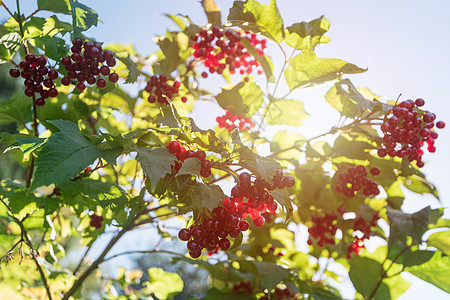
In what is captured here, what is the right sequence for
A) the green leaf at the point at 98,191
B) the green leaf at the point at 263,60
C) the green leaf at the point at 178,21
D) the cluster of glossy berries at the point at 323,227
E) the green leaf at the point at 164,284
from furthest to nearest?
1. the green leaf at the point at 164,284
2. the green leaf at the point at 178,21
3. the cluster of glossy berries at the point at 323,227
4. the green leaf at the point at 263,60
5. the green leaf at the point at 98,191

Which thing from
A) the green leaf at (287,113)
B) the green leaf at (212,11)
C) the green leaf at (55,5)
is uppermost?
the green leaf at (212,11)

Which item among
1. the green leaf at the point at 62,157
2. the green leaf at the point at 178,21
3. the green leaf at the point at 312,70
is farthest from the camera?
the green leaf at the point at 178,21

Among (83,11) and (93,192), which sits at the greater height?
(83,11)

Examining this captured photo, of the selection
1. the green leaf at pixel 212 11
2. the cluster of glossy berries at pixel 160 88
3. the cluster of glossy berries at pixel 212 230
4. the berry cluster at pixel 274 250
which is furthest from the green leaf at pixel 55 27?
the berry cluster at pixel 274 250

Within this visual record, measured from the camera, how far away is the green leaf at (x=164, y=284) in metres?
2.88

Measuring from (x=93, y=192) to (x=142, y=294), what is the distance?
69.2 inches

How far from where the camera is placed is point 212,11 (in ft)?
7.69

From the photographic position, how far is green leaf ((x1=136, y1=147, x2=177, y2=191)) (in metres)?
1.14

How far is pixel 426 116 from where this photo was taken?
1674 millimetres

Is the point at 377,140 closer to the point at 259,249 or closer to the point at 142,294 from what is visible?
the point at 259,249

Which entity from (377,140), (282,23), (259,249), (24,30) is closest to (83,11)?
(24,30)

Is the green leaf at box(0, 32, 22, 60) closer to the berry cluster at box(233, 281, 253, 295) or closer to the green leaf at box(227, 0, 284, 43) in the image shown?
the green leaf at box(227, 0, 284, 43)

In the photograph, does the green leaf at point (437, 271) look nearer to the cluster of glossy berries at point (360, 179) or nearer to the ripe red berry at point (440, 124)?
the cluster of glossy berries at point (360, 179)

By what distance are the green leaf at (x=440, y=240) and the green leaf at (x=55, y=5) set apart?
2566mm
